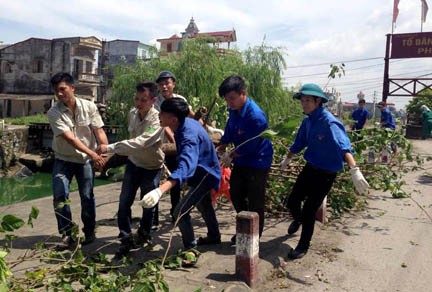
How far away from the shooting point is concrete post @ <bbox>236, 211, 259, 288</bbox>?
11.2 ft

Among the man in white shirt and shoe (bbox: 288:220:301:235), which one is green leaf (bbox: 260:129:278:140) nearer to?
the man in white shirt

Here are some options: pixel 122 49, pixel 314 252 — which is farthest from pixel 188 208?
pixel 122 49

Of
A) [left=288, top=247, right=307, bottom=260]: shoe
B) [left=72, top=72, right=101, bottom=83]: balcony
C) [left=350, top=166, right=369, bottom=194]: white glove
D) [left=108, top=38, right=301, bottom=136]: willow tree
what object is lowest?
[left=288, top=247, right=307, bottom=260]: shoe

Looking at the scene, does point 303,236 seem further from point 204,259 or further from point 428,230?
point 428,230

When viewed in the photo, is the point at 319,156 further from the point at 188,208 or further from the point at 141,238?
the point at 141,238

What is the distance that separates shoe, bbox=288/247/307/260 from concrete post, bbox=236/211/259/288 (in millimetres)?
754

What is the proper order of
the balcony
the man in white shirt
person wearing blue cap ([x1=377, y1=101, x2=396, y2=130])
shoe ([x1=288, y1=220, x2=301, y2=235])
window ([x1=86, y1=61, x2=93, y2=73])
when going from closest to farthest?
the man in white shirt
shoe ([x1=288, y1=220, x2=301, y2=235])
person wearing blue cap ([x1=377, y1=101, x2=396, y2=130])
the balcony
window ([x1=86, y1=61, x2=93, y2=73])

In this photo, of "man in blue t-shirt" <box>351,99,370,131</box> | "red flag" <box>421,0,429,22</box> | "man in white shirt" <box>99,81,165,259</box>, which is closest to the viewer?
"man in white shirt" <box>99,81,165,259</box>

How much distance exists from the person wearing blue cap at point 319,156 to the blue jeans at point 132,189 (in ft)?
5.00

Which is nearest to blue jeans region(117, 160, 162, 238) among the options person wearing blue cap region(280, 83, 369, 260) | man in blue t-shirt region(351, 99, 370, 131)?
person wearing blue cap region(280, 83, 369, 260)

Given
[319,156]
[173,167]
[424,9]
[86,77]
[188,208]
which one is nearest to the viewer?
[188,208]

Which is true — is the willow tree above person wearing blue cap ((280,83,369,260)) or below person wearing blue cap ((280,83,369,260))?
above

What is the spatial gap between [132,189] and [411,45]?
2130cm

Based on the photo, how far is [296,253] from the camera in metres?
4.11
